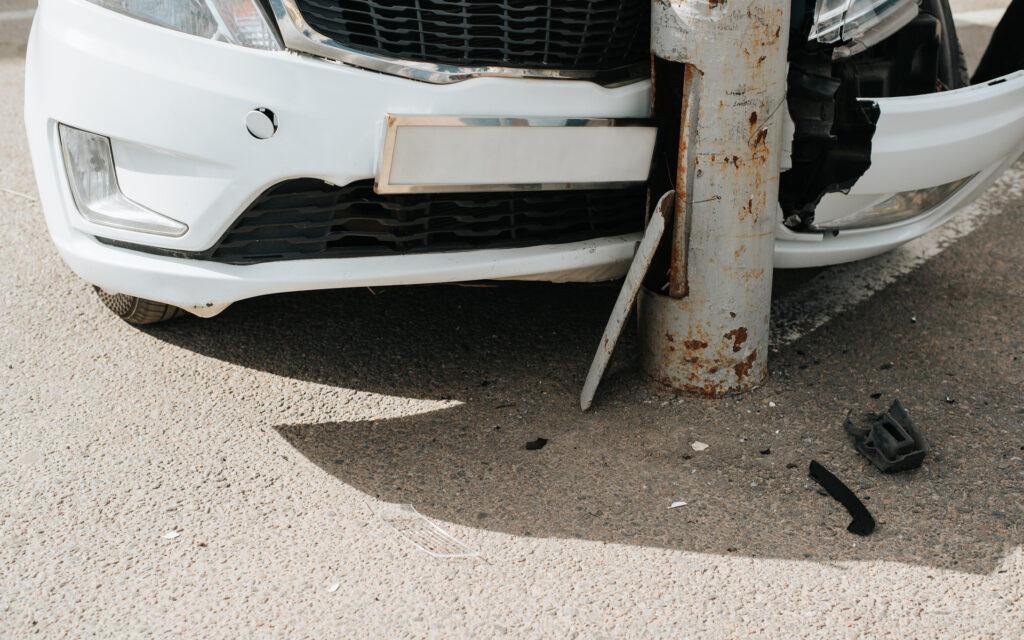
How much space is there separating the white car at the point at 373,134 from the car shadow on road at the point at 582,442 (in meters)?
0.42

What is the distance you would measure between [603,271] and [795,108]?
0.64 metres

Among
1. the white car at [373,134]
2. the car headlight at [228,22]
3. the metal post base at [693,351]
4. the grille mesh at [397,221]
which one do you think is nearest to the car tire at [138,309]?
the white car at [373,134]

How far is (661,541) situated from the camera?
6.68 feet

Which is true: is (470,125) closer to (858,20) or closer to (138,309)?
(858,20)

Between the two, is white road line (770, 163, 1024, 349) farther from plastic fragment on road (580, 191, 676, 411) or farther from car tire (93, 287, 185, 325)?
car tire (93, 287, 185, 325)

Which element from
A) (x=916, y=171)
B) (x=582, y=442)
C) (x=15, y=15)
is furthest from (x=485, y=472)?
(x=15, y=15)

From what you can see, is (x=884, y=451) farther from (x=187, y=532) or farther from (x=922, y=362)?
(x=187, y=532)

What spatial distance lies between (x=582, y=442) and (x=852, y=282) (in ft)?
4.64

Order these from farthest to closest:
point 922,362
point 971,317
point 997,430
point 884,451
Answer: point 971,317 < point 922,362 < point 997,430 < point 884,451

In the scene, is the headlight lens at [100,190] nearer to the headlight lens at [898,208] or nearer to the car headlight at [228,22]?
the car headlight at [228,22]

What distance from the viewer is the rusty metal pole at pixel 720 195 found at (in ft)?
7.13

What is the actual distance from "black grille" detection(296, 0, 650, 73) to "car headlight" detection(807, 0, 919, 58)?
1.40ft

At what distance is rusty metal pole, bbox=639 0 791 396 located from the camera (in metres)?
2.17

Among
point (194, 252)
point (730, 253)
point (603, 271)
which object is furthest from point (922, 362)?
point (194, 252)
